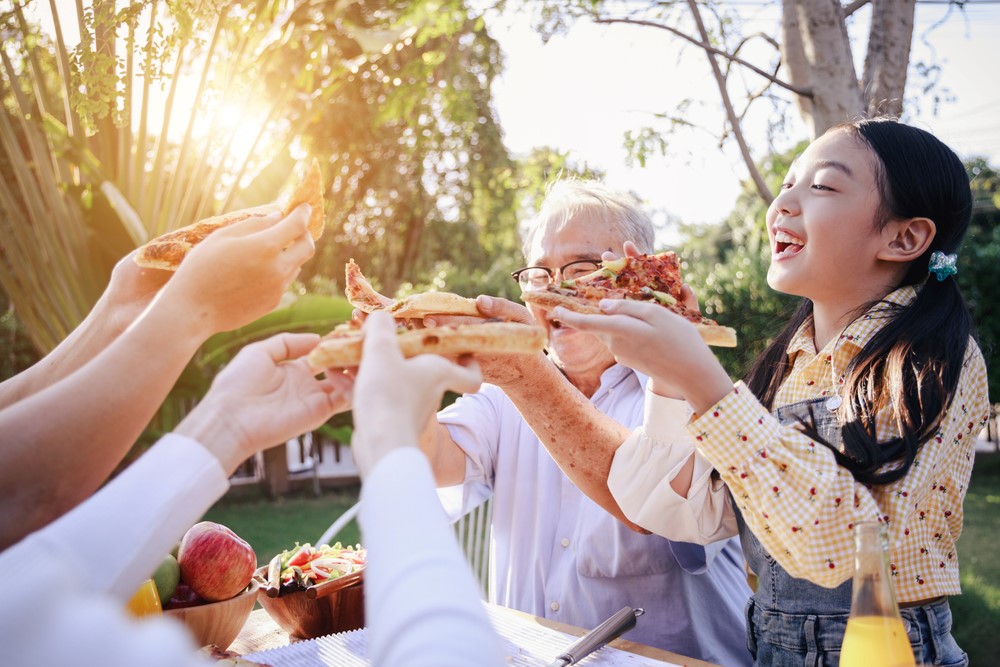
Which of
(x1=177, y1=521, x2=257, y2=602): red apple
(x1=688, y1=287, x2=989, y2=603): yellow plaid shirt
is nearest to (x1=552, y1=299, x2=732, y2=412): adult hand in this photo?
(x1=688, y1=287, x2=989, y2=603): yellow plaid shirt

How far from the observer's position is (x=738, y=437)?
1.96 meters

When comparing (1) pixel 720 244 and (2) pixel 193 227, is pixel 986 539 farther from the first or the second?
(1) pixel 720 244

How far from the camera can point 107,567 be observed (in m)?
1.19

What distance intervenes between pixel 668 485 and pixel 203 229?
5.56 feet

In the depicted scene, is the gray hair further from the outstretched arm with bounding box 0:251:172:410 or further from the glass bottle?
the glass bottle

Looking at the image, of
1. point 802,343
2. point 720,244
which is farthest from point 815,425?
point 720,244

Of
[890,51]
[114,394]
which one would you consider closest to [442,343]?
[114,394]

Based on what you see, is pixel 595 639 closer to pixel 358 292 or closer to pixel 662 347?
pixel 662 347

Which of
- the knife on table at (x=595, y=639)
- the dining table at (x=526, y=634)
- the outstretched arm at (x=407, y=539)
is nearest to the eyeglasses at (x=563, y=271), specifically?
the dining table at (x=526, y=634)

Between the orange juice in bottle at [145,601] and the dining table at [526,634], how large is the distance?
38cm

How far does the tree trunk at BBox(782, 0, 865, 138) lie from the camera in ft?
13.1

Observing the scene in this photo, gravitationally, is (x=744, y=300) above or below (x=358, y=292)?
below

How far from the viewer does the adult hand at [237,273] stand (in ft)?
5.96

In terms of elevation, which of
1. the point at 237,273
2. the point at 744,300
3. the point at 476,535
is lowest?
the point at 476,535
